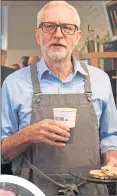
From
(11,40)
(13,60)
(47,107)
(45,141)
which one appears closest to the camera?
(45,141)

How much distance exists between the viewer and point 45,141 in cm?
108

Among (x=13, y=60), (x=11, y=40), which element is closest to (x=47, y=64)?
(x=13, y=60)

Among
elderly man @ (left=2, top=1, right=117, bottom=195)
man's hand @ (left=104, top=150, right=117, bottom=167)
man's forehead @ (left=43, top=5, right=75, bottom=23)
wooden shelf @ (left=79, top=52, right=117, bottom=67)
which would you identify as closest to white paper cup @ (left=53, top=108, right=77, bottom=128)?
elderly man @ (left=2, top=1, right=117, bottom=195)

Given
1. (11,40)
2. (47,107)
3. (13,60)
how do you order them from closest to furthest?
1. (47,107)
2. (13,60)
3. (11,40)

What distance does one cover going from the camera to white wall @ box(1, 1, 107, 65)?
1878mm

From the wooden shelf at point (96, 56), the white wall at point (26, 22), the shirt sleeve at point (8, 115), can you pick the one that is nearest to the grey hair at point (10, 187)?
the shirt sleeve at point (8, 115)

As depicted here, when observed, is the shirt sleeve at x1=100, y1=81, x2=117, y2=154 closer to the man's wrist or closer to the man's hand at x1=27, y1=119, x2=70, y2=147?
the man's wrist

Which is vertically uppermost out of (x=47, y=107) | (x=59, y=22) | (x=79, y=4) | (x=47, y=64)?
(x=79, y=4)

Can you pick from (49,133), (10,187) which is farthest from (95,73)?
(10,187)

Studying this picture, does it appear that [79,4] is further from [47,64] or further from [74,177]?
[74,177]

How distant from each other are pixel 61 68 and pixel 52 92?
0.10 metres

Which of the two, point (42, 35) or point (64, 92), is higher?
point (42, 35)

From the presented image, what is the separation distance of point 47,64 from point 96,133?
300 mm

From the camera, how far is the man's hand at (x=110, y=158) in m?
1.16
